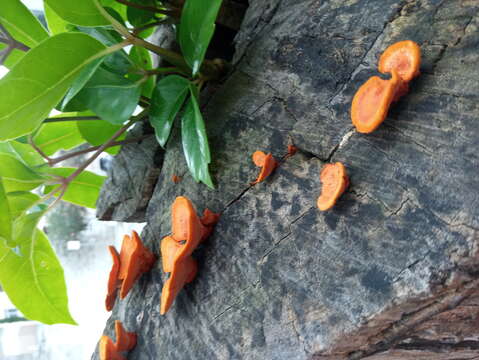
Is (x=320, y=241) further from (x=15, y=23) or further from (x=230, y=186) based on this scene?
(x=15, y=23)

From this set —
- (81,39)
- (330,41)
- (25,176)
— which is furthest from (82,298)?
(330,41)

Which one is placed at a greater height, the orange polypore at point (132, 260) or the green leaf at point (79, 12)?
the green leaf at point (79, 12)

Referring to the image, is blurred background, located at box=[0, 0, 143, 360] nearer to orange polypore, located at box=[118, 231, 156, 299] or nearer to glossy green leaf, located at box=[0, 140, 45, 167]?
glossy green leaf, located at box=[0, 140, 45, 167]

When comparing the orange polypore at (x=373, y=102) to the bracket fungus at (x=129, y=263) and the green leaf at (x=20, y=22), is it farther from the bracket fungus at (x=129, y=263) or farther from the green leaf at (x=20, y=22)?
the green leaf at (x=20, y=22)

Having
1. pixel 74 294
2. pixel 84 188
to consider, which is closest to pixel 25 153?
pixel 84 188

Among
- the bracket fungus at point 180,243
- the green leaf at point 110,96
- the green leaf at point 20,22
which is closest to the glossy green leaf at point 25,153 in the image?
the green leaf at point 20,22

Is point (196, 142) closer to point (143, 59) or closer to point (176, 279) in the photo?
point (176, 279)
